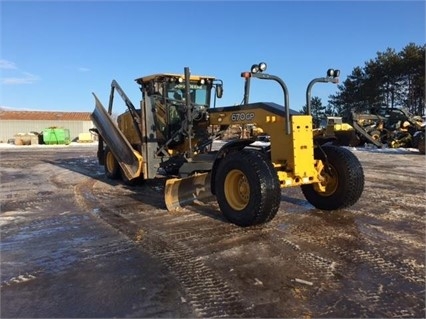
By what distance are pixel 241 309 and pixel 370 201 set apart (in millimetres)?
4766

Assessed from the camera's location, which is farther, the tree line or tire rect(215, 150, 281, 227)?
the tree line

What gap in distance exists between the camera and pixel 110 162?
10914 millimetres

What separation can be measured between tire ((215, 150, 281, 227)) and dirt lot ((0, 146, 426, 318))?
0.19 metres

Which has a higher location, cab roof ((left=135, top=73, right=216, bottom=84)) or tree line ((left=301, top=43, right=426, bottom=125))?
tree line ((left=301, top=43, right=426, bottom=125))

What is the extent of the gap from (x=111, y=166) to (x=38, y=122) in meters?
43.7

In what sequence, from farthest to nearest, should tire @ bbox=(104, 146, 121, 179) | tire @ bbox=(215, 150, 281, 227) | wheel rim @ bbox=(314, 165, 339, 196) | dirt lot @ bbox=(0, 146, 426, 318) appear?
tire @ bbox=(104, 146, 121, 179) < wheel rim @ bbox=(314, 165, 339, 196) < tire @ bbox=(215, 150, 281, 227) < dirt lot @ bbox=(0, 146, 426, 318)

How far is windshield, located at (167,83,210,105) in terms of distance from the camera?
8.65m

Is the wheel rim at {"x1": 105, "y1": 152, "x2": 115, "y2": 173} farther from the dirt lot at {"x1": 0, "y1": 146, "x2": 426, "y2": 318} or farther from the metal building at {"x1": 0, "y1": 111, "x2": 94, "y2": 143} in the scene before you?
the metal building at {"x1": 0, "y1": 111, "x2": 94, "y2": 143}

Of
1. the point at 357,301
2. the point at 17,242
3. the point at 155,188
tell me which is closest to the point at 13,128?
the point at 155,188

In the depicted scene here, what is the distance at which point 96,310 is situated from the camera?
3.20 metres

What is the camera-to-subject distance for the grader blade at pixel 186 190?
663 centimetres

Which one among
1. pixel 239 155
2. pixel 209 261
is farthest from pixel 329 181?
pixel 209 261

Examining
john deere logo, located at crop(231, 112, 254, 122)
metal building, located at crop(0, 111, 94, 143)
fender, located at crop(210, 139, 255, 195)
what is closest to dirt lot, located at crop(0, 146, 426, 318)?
fender, located at crop(210, 139, 255, 195)

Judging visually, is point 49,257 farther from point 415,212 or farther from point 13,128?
point 13,128
